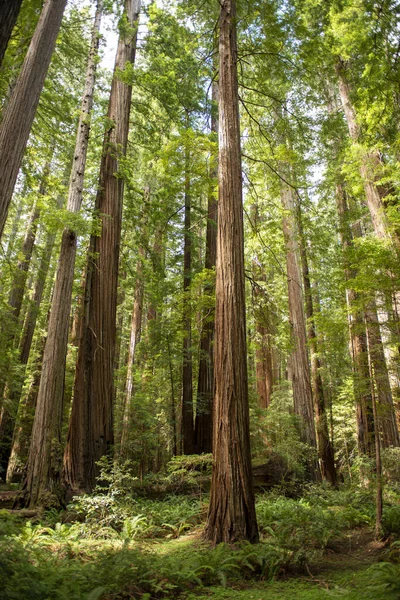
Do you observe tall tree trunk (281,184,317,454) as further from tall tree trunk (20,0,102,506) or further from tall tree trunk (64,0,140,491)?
tall tree trunk (20,0,102,506)

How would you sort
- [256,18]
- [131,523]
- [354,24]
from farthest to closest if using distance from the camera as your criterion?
[354,24] → [256,18] → [131,523]

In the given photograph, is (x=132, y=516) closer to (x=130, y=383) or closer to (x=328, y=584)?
(x=328, y=584)

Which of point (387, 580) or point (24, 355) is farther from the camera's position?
point (24, 355)

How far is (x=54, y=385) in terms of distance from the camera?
7.68 m

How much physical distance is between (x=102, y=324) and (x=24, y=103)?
485cm

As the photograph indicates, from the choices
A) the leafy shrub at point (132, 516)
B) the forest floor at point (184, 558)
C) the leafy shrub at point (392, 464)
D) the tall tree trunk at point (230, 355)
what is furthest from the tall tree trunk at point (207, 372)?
the leafy shrub at point (392, 464)

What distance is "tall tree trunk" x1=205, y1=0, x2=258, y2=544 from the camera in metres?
5.02

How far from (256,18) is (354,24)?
10.5 ft

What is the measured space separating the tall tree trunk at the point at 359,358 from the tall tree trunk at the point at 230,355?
2.09 metres

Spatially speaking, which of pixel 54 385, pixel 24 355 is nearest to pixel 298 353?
pixel 54 385

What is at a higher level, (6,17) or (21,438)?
(6,17)

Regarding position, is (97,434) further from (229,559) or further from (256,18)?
(256,18)

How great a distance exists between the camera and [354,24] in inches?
370

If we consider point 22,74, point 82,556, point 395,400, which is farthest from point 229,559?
point 22,74
